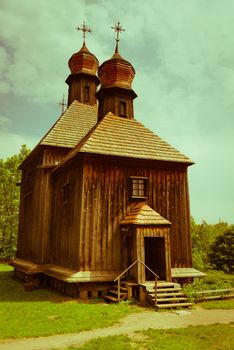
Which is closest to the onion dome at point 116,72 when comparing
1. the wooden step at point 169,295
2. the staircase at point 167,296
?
the staircase at point 167,296

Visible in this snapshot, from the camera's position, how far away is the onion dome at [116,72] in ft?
65.9

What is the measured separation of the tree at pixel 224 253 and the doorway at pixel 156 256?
1486cm

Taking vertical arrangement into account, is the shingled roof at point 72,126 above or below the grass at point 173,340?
above

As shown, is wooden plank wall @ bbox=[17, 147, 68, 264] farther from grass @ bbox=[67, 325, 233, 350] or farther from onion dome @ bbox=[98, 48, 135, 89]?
grass @ bbox=[67, 325, 233, 350]

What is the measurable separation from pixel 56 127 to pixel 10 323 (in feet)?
43.0

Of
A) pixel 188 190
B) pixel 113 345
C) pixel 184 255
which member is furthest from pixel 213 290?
pixel 113 345

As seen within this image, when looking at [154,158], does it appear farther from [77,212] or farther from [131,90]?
[131,90]

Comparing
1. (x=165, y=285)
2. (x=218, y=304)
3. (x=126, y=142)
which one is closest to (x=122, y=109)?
(x=126, y=142)

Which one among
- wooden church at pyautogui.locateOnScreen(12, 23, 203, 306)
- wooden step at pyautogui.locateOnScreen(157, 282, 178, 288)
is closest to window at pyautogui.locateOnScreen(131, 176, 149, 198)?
wooden church at pyautogui.locateOnScreen(12, 23, 203, 306)

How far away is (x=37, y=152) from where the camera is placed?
787 inches

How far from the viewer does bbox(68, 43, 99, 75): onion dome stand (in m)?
25.5

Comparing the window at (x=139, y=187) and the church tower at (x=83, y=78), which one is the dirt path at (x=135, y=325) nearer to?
the window at (x=139, y=187)

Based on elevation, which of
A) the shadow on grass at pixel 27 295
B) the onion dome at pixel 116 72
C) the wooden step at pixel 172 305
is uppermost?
the onion dome at pixel 116 72

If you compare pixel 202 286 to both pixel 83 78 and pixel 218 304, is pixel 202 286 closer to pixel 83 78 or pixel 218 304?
pixel 218 304
